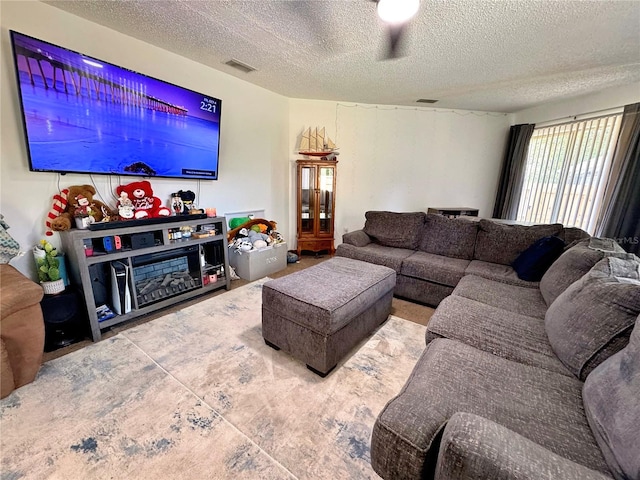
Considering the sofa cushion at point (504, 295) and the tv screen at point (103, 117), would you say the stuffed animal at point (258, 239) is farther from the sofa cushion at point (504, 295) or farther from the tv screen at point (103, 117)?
the sofa cushion at point (504, 295)

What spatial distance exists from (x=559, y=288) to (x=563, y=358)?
26.5 inches

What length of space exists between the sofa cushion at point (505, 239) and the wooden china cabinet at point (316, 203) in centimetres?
208

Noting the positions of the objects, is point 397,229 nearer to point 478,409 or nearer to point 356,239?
point 356,239

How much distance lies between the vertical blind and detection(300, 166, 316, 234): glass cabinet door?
138 inches

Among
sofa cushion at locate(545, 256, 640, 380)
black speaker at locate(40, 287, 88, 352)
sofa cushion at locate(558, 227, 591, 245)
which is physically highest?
sofa cushion at locate(558, 227, 591, 245)

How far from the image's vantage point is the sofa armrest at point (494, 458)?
62 cm

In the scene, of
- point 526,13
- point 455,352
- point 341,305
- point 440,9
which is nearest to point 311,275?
point 341,305

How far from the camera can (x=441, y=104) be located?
401cm

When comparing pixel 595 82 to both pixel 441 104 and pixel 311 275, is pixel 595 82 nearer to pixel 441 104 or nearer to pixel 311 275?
pixel 441 104

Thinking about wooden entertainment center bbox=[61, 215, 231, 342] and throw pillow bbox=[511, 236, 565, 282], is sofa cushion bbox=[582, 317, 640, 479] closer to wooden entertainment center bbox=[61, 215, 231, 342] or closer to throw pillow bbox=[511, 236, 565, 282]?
throw pillow bbox=[511, 236, 565, 282]

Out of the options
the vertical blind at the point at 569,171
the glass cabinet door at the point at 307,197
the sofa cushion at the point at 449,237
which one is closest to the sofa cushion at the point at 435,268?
the sofa cushion at the point at 449,237

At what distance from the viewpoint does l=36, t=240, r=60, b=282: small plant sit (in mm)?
1800

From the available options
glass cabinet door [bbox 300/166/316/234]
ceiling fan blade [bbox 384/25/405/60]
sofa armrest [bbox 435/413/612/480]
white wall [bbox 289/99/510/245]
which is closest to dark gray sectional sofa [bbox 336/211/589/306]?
glass cabinet door [bbox 300/166/316/234]

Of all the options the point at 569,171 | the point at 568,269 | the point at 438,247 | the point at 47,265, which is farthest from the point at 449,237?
the point at 47,265
